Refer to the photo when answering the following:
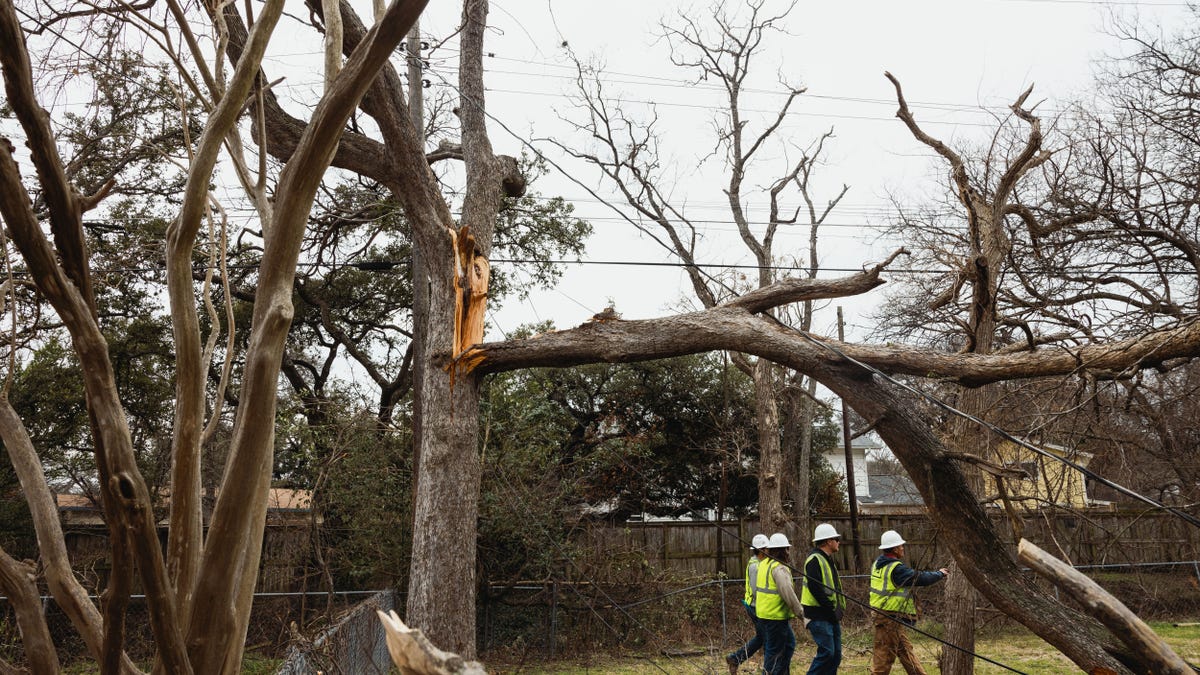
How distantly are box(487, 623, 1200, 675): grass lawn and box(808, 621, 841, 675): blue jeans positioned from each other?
7.70ft

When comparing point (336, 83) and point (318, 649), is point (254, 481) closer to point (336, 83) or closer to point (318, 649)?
point (336, 83)

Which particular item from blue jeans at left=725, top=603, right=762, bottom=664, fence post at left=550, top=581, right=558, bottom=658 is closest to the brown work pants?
blue jeans at left=725, top=603, right=762, bottom=664

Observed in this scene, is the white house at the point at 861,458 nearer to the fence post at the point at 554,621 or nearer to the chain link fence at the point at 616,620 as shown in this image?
the chain link fence at the point at 616,620

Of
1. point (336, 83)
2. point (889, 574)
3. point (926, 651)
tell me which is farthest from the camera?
point (926, 651)

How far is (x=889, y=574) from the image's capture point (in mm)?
9188

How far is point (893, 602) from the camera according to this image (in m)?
9.39

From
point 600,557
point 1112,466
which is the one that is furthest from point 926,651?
point 1112,466

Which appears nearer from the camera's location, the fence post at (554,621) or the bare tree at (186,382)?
the bare tree at (186,382)

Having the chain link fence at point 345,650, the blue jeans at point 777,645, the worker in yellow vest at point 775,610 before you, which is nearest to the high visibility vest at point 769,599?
the worker in yellow vest at point 775,610

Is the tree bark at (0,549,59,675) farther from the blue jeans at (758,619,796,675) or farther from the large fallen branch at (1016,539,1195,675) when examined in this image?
the blue jeans at (758,619,796,675)

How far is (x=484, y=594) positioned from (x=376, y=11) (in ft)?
39.4

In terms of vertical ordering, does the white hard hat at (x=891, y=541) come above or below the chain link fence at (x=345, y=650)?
above

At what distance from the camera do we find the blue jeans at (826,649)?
858 cm

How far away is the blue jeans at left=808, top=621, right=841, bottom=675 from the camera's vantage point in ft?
28.1
